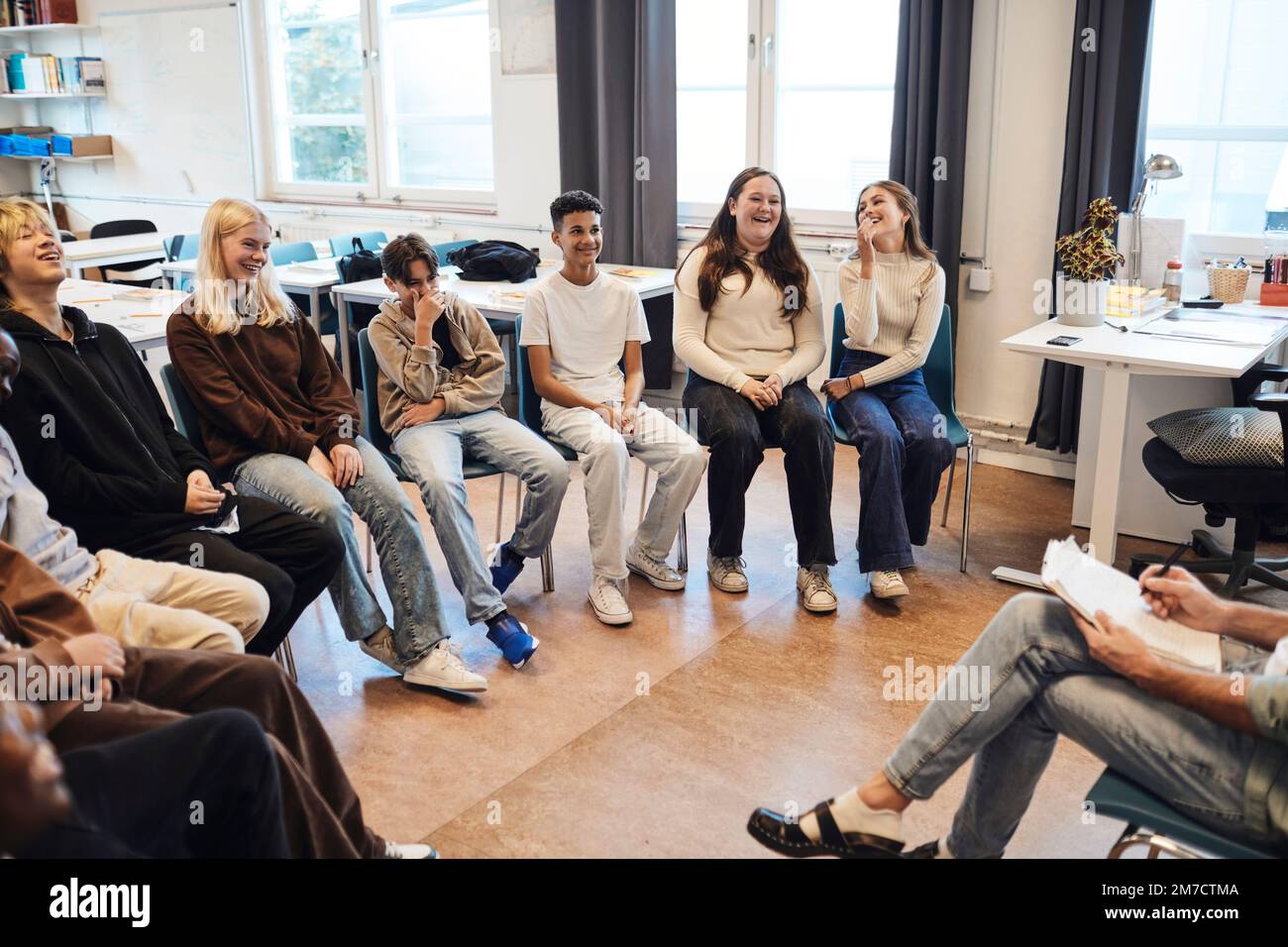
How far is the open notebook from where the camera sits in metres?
1.81

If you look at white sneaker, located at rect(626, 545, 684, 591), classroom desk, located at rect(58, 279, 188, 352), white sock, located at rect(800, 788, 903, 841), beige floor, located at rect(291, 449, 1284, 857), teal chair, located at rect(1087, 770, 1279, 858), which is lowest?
beige floor, located at rect(291, 449, 1284, 857)

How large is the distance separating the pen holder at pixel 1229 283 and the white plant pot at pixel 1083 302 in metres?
0.52

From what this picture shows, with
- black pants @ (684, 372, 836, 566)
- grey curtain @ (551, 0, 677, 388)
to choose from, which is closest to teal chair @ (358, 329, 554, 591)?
black pants @ (684, 372, 836, 566)

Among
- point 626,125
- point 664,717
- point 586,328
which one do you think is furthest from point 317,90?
point 664,717

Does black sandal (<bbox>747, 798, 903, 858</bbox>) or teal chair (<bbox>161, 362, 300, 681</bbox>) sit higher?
teal chair (<bbox>161, 362, 300, 681</bbox>)

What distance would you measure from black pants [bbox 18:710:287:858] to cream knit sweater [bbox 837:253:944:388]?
2.35m

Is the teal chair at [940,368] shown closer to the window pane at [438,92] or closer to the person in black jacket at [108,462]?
the person in black jacket at [108,462]

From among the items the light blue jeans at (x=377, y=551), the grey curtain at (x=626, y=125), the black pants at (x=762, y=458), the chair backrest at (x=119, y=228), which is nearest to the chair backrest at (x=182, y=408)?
the light blue jeans at (x=377, y=551)

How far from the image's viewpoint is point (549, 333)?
11.1ft

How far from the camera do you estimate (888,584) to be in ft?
10.9

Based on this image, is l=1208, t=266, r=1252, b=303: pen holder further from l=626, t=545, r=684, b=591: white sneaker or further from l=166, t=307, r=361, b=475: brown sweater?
l=166, t=307, r=361, b=475: brown sweater

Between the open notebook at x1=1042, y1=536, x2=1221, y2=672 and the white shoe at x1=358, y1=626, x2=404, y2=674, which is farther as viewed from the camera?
the white shoe at x1=358, y1=626, x2=404, y2=674
